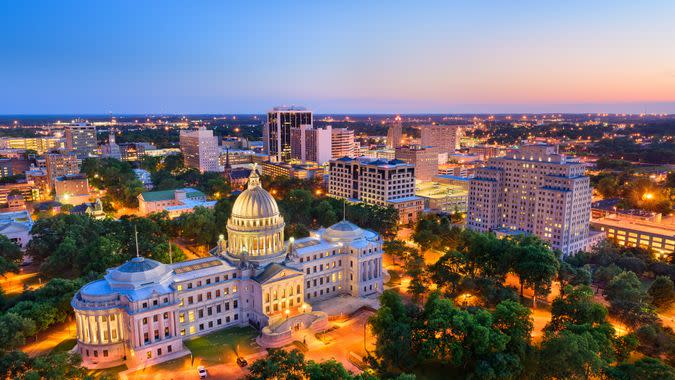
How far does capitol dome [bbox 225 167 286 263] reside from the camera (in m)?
83.5

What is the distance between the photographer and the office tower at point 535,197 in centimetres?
11494

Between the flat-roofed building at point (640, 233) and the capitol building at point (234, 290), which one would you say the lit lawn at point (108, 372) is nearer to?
the capitol building at point (234, 290)

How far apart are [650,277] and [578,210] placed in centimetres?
2209

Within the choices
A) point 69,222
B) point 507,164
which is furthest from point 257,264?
point 507,164

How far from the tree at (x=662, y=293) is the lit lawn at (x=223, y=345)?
6934 centimetres

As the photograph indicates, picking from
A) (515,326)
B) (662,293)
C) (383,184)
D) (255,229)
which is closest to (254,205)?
(255,229)

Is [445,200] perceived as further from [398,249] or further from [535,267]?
[535,267]

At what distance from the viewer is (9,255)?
330 ft

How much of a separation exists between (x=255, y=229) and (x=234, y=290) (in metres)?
11.3

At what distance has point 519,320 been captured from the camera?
63.2 m

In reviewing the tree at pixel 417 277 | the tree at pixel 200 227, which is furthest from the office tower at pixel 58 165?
the tree at pixel 417 277

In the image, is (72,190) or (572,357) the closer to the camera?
(572,357)

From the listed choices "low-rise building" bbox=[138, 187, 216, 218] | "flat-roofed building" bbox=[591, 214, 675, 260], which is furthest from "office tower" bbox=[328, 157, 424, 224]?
"flat-roofed building" bbox=[591, 214, 675, 260]

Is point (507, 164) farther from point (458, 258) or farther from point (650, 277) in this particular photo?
point (458, 258)
